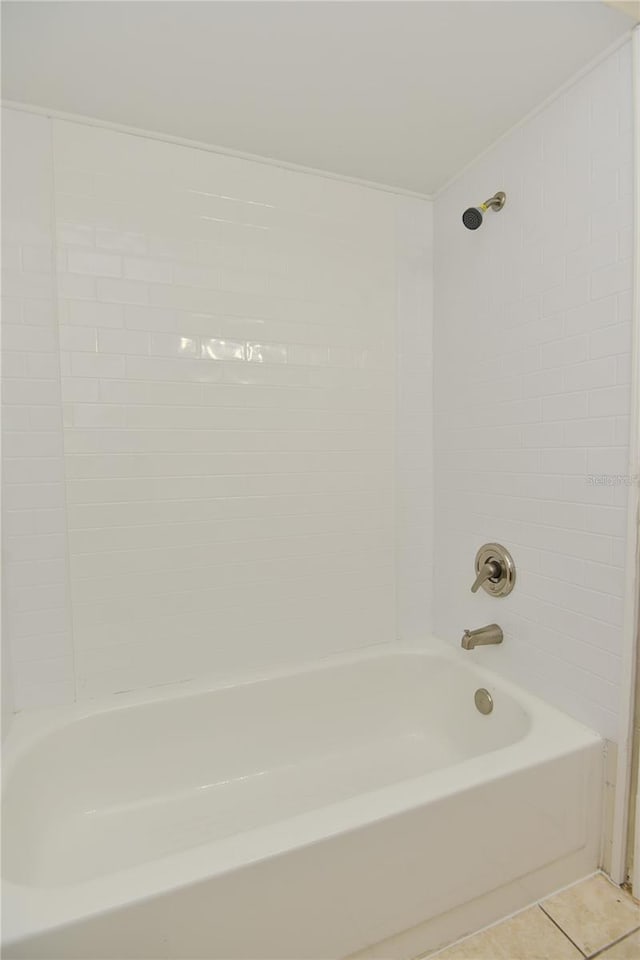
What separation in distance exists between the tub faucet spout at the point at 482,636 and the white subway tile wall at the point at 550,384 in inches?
1.2

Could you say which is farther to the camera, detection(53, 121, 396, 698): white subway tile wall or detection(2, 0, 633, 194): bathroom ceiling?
detection(53, 121, 396, 698): white subway tile wall

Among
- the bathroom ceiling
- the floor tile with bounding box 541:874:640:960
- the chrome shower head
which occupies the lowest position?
the floor tile with bounding box 541:874:640:960

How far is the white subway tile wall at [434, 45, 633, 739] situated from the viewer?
1.23 meters

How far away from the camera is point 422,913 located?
1.08 m

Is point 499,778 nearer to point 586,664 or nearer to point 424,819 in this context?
point 424,819

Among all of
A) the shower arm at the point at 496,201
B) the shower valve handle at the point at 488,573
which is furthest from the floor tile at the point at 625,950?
the shower arm at the point at 496,201

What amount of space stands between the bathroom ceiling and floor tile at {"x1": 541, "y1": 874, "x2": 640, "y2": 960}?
2.25 metres

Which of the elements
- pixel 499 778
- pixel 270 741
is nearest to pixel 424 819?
pixel 499 778

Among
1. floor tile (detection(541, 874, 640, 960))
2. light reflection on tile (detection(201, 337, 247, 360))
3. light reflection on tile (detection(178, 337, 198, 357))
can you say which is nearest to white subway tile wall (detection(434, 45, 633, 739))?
floor tile (detection(541, 874, 640, 960))

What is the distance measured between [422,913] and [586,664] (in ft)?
2.50

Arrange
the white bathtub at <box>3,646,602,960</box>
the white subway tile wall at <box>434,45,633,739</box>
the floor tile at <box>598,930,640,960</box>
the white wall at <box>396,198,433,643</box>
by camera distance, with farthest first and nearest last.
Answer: the white wall at <box>396,198,433,643</box> → the white subway tile wall at <box>434,45,633,739</box> → the floor tile at <box>598,930,640,960</box> → the white bathtub at <box>3,646,602,960</box>

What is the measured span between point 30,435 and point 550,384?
1.63 meters

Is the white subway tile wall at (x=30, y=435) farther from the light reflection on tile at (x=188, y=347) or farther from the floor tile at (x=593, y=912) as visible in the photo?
the floor tile at (x=593, y=912)

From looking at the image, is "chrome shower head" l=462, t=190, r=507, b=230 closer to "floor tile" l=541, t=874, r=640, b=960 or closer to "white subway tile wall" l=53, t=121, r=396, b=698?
"white subway tile wall" l=53, t=121, r=396, b=698
